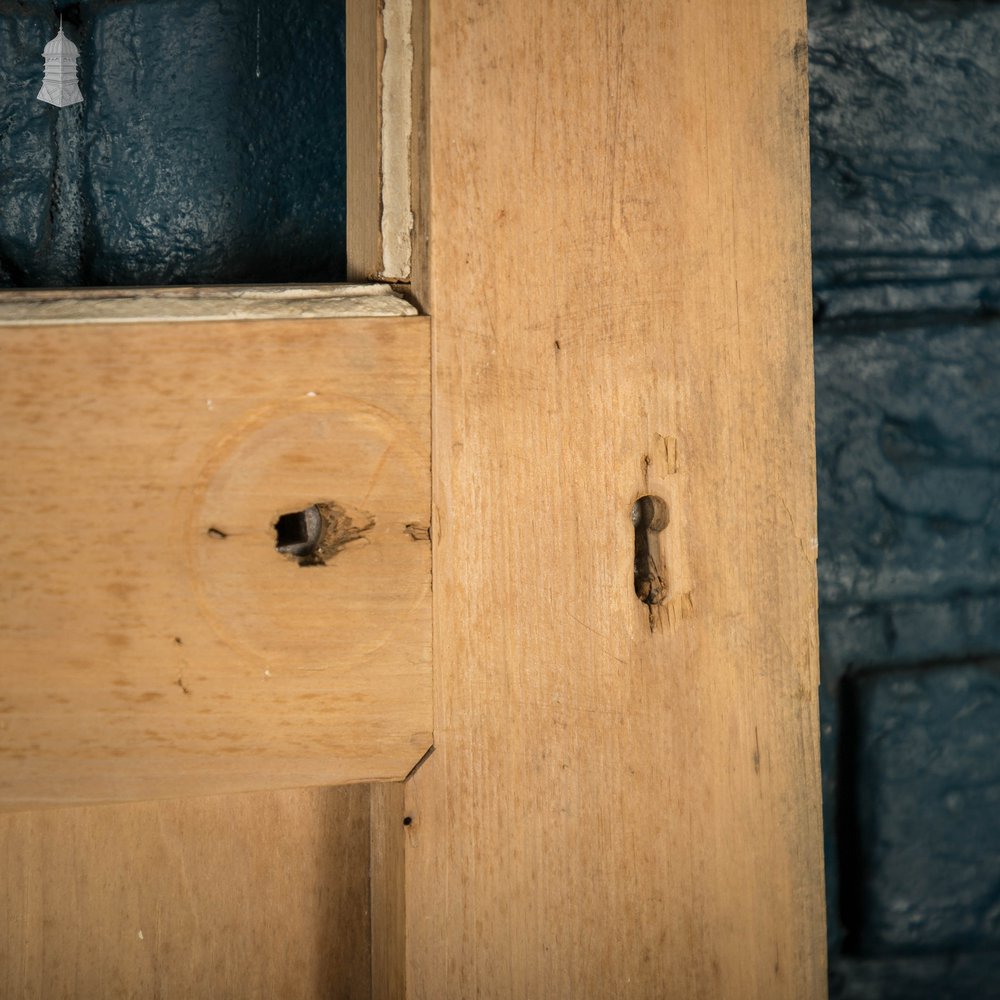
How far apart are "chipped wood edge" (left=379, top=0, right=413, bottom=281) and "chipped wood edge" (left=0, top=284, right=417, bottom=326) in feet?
0.12

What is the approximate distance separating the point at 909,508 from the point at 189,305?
641mm

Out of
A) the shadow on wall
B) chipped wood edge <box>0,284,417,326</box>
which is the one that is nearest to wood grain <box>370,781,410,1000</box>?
chipped wood edge <box>0,284,417,326</box>

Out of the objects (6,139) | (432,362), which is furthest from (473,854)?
(6,139)

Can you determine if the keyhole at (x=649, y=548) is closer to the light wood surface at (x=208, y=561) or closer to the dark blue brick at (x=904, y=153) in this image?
the light wood surface at (x=208, y=561)

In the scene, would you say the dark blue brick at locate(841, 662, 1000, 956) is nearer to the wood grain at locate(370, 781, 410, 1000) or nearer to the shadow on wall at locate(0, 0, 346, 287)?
the wood grain at locate(370, 781, 410, 1000)

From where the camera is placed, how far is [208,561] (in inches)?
20.0

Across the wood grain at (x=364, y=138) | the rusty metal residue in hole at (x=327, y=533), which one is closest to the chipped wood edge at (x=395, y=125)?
the wood grain at (x=364, y=138)

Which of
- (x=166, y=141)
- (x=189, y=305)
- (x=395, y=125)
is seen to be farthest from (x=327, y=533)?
(x=166, y=141)

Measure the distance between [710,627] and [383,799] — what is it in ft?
0.81

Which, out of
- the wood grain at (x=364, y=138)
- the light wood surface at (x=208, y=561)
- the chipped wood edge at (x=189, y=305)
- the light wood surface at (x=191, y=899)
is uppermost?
the wood grain at (x=364, y=138)

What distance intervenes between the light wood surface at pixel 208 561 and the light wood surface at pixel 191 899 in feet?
0.33

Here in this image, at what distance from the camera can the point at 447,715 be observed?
1.73ft

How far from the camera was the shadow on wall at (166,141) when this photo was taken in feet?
2.30

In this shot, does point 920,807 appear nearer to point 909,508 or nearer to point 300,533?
point 909,508
